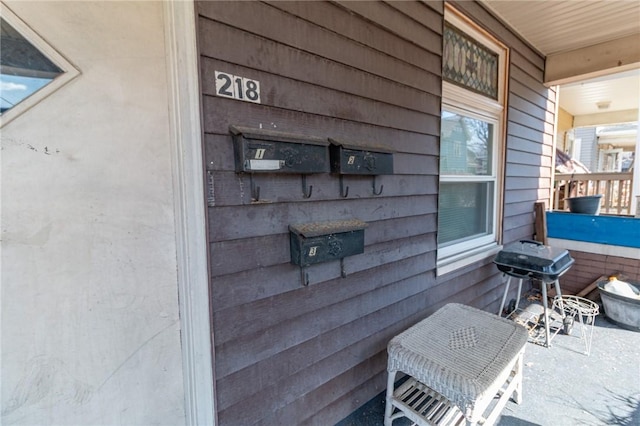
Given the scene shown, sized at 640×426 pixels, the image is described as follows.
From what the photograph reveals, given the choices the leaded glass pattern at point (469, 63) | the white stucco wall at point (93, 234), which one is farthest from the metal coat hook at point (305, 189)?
the leaded glass pattern at point (469, 63)

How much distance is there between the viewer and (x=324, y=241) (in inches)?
51.1

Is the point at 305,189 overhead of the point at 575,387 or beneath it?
overhead

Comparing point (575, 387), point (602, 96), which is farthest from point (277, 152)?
point (602, 96)

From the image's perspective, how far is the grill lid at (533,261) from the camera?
2236mm

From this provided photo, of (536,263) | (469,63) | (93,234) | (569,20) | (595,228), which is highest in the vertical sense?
(569,20)

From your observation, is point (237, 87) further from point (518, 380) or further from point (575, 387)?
point (575, 387)

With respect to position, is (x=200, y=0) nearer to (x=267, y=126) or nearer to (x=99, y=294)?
(x=267, y=126)

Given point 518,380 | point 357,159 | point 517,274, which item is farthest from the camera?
point 517,274

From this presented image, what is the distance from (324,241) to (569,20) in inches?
119

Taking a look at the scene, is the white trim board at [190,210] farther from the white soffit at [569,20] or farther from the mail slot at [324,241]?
the white soffit at [569,20]

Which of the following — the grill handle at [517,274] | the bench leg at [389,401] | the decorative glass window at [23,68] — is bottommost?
the bench leg at [389,401]

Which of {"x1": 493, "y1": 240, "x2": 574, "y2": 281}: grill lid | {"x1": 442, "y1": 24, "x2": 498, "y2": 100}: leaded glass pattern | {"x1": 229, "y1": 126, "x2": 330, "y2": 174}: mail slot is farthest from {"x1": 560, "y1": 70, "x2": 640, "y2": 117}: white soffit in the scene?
{"x1": 229, "y1": 126, "x2": 330, "y2": 174}: mail slot

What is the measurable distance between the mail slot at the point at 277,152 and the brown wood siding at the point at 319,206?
0.16 ft

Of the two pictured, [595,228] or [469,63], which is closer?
[469,63]
